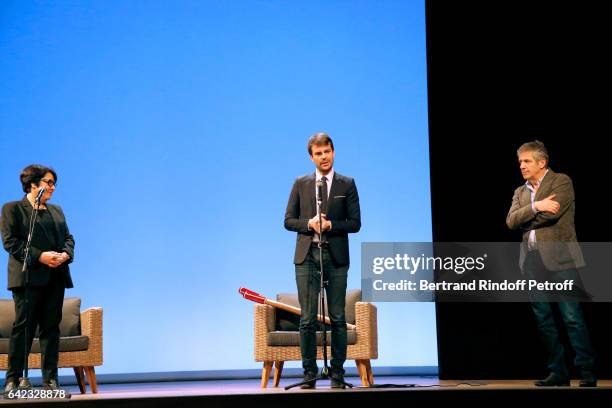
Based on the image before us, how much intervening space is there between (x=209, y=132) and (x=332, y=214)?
2.73 m

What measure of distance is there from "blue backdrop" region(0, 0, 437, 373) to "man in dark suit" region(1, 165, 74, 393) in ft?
6.16

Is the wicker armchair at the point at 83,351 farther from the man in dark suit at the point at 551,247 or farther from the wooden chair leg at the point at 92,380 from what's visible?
the man in dark suit at the point at 551,247

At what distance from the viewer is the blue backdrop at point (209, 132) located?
675 centimetres

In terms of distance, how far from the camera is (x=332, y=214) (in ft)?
15.3

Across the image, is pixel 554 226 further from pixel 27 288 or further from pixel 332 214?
pixel 27 288

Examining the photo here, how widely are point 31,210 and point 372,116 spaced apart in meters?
3.51

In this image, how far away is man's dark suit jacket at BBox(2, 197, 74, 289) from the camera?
4582mm

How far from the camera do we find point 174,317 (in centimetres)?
679

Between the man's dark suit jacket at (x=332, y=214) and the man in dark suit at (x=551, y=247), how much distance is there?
1.03 m

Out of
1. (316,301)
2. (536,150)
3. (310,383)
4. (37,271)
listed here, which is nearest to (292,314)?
(316,301)

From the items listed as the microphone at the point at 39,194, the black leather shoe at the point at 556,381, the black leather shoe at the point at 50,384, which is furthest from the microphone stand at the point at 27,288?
the black leather shoe at the point at 556,381

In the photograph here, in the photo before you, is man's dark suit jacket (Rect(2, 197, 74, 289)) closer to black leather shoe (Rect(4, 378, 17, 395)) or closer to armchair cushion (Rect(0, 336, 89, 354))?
black leather shoe (Rect(4, 378, 17, 395))

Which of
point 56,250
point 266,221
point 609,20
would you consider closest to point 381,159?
point 266,221

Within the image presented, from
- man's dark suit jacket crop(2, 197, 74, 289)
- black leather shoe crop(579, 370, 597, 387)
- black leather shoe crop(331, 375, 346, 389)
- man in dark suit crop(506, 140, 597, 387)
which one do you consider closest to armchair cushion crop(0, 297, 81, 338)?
man's dark suit jacket crop(2, 197, 74, 289)
